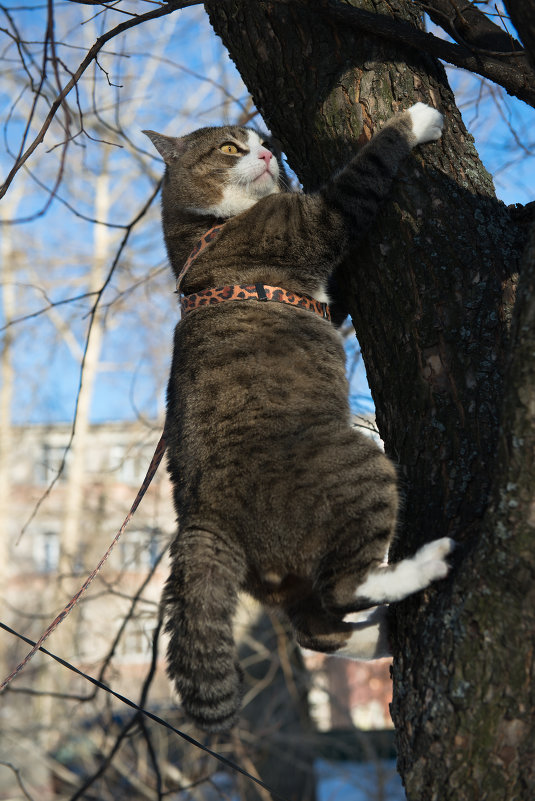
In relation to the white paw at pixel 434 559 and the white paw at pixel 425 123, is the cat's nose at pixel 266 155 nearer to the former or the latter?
the white paw at pixel 425 123

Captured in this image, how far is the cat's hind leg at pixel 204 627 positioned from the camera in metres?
2.04

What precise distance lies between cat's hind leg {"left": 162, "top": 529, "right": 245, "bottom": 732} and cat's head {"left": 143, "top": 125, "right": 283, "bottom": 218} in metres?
1.84

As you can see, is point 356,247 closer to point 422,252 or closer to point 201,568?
point 422,252

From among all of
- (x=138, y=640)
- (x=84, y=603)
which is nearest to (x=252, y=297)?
(x=138, y=640)

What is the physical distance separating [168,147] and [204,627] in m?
2.71

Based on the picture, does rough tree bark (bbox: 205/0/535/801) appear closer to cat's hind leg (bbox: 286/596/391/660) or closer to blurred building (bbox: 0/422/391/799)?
cat's hind leg (bbox: 286/596/391/660)

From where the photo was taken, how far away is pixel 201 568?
7.00 feet

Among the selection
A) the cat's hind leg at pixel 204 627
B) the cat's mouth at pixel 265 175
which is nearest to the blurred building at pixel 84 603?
the cat's mouth at pixel 265 175

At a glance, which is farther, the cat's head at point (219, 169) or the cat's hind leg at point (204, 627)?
the cat's head at point (219, 169)

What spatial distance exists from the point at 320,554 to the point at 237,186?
6.68 ft

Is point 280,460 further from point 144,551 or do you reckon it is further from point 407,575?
point 144,551

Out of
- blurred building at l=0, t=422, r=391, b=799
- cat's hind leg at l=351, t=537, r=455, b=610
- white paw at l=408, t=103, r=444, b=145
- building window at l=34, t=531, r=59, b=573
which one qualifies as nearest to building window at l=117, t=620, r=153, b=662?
blurred building at l=0, t=422, r=391, b=799

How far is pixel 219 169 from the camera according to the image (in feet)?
11.6

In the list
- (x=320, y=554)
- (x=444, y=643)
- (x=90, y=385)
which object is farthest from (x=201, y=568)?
(x=90, y=385)
